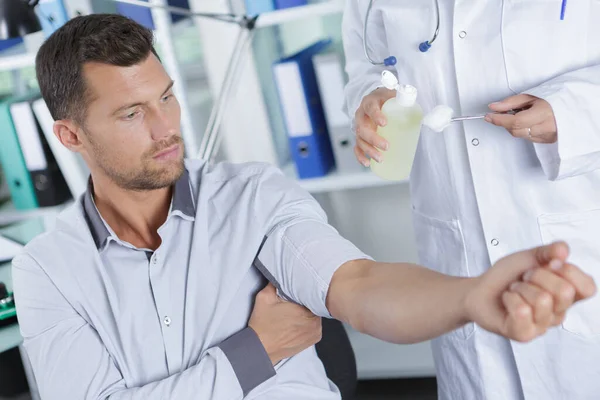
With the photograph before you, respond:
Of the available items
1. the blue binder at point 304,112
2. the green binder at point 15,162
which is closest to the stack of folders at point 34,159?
the green binder at point 15,162

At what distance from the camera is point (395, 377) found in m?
2.41

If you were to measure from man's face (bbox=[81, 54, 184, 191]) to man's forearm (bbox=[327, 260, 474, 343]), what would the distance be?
393mm

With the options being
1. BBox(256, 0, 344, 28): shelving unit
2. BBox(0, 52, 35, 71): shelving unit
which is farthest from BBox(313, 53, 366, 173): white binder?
BBox(0, 52, 35, 71): shelving unit

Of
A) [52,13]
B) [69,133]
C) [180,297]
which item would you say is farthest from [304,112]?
[180,297]

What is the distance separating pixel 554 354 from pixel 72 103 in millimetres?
962

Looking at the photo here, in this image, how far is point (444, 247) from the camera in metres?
1.42

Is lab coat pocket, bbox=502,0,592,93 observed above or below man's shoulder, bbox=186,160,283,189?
above

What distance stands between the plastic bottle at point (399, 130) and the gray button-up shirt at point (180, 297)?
153 mm

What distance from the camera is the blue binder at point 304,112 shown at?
2.08 metres

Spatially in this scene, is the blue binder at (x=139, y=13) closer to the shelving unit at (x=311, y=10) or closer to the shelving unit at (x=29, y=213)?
the shelving unit at (x=311, y=10)

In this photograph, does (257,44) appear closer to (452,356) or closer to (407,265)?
(452,356)

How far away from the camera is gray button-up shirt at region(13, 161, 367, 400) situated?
1157 mm

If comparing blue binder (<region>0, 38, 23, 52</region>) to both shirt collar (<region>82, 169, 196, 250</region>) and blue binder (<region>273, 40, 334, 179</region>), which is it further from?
shirt collar (<region>82, 169, 196, 250</region>)

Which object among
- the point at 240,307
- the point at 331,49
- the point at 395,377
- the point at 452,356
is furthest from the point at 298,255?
the point at 395,377
